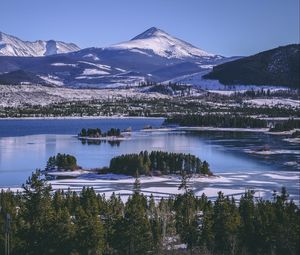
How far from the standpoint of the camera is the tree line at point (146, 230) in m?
24.7

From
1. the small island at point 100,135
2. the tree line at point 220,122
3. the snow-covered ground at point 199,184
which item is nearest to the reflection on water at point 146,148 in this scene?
the small island at point 100,135

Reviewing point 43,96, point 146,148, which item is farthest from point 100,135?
point 43,96

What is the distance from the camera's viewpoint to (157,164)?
50500 millimetres

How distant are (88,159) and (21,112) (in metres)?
80.4

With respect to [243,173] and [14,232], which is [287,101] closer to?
[243,173]

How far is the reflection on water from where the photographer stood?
52.5 m

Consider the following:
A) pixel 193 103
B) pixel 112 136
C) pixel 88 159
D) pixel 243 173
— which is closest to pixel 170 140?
pixel 112 136

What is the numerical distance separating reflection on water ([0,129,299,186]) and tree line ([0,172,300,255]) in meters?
16.0

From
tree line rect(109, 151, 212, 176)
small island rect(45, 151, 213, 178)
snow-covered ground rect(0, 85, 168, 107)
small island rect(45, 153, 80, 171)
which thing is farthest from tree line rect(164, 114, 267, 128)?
snow-covered ground rect(0, 85, 168, 107)

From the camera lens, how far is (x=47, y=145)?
70.8m

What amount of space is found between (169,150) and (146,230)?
1563 inches

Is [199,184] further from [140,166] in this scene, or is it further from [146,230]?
[146,230]

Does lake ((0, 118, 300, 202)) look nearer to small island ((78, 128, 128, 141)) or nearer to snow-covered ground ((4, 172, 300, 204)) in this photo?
snow-covered ground ((4, 172, 300, 204))

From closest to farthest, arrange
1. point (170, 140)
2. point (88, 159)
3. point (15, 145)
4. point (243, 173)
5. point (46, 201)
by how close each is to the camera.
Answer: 1. point (46, 201)
2. point (243, 173)
3. point (88, 159)
4. point (15, 145)
5. point (170, 140)
